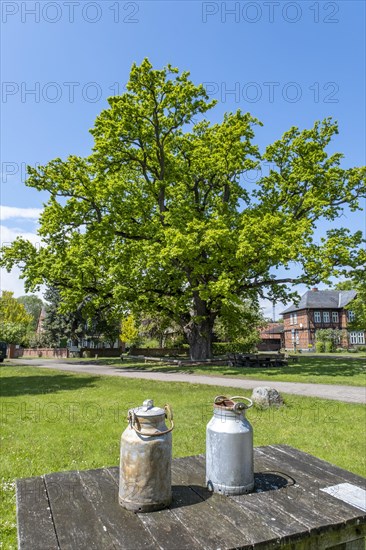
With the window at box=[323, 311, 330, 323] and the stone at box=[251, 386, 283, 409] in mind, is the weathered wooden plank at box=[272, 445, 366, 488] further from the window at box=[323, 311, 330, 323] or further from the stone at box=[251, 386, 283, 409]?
the window at box=[323, 311, 330, 323]

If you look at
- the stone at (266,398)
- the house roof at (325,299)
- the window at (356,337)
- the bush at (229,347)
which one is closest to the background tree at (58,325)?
the bush at (229,347)

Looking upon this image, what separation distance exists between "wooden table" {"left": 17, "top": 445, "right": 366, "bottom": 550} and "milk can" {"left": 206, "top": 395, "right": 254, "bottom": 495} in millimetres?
81

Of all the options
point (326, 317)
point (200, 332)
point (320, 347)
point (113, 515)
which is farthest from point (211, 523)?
point (326, 317)

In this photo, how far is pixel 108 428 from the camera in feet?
26.2

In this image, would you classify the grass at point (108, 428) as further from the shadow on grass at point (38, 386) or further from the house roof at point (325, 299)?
the house roof at point (325, 299)

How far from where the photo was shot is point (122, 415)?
363 inches

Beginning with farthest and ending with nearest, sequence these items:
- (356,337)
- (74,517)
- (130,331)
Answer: (356,337) → (130,331) → (74,517)

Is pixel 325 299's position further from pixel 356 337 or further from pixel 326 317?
pixel 356 337

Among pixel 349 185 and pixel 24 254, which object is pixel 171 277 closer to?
pixel 24 254

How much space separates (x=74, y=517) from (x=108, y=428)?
5.88 m

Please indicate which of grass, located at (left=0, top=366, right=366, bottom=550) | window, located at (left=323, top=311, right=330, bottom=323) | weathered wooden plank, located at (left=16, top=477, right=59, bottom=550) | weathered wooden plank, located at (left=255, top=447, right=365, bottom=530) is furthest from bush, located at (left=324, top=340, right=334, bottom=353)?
weathered wooden plank, located at (left=16, top=477, right=59, bottom=550)

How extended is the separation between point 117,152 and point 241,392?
16528 millimetres

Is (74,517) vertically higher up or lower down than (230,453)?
lower down

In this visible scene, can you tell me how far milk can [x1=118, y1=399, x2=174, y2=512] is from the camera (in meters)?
2.46
